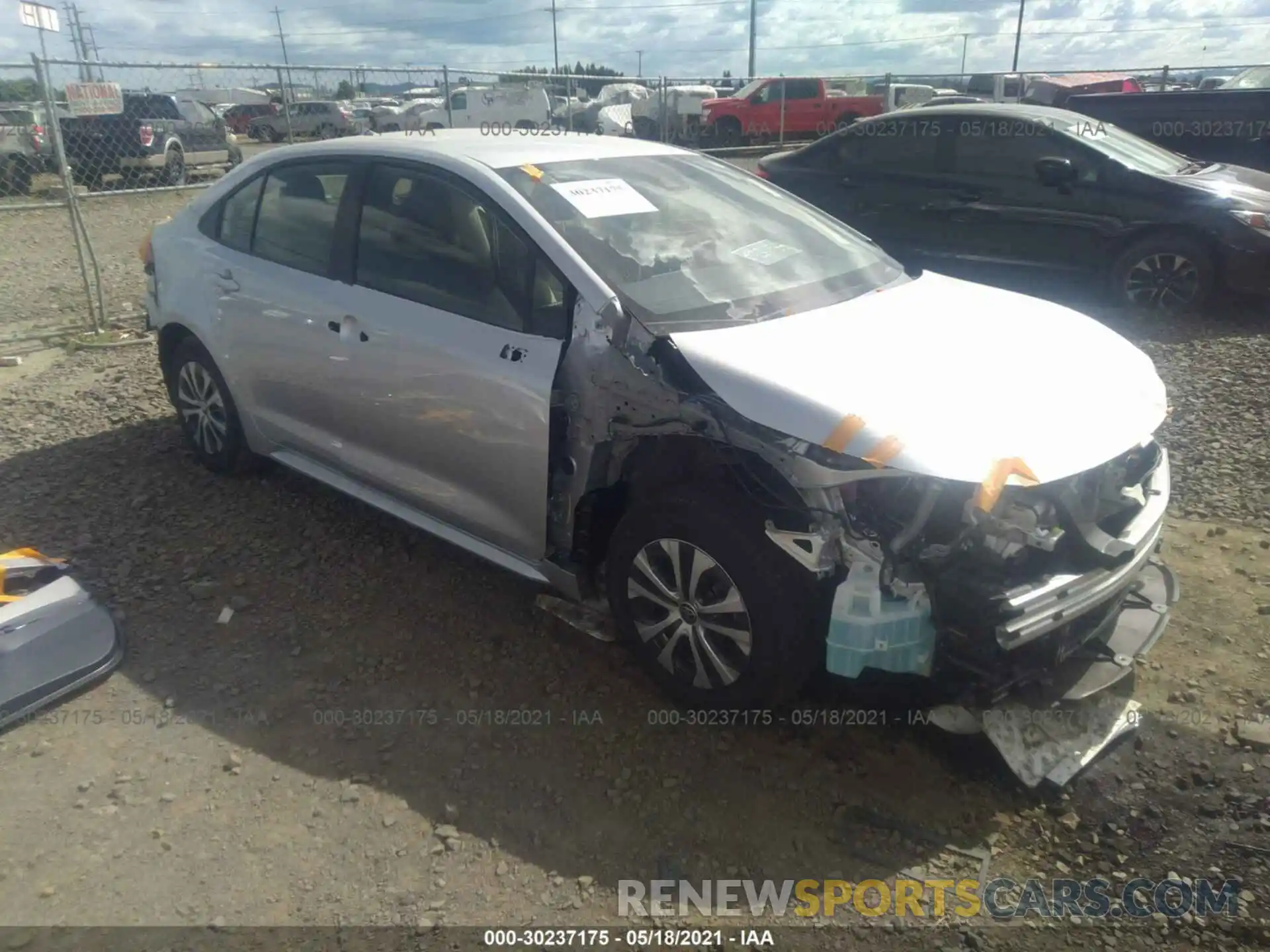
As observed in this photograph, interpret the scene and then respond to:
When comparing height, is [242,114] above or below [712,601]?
above

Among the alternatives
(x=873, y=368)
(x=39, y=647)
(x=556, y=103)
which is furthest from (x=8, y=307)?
(x=556, y=103)

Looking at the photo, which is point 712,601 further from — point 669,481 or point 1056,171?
point 1056,171

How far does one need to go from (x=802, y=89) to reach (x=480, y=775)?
24.5m

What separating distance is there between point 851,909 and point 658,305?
6.27ft

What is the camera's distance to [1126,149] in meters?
7.71

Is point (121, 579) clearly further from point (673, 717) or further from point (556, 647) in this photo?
point (673, 717)

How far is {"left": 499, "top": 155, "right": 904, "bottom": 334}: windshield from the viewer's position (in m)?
3.34

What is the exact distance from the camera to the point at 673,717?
3289 mm

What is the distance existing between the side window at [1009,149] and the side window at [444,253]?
563cm

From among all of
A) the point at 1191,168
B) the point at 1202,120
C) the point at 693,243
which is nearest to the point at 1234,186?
the point at 1191,168

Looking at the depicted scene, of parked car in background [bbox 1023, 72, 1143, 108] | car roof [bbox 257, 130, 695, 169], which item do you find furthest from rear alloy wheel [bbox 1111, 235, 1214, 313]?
parked car in background [bbox 1023, 72, 1143, 108]

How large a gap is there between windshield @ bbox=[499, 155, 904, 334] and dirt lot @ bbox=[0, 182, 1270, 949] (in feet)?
4.39

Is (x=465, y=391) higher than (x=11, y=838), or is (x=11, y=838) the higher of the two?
(x=465, y=391)

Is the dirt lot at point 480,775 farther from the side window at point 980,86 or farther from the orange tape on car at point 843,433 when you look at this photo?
the side window at point 980,86
